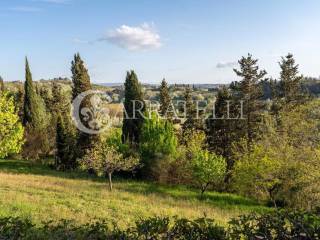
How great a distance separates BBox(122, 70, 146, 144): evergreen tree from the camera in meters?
50.5

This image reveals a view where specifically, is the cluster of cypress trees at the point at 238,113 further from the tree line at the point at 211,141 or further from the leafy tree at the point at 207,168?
the leafy tree at the point at 207,168

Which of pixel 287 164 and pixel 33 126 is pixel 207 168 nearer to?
pixel 287 164

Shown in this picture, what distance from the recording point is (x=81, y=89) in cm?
5509

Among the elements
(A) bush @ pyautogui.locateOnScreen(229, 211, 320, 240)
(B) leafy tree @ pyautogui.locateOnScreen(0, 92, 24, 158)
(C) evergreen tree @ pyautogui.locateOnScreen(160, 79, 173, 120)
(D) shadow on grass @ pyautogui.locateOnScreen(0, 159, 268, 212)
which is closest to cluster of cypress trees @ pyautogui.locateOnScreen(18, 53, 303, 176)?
(D) shadow on grass @ pyautogui.locateOnScreen(0, 159, 268, 212)

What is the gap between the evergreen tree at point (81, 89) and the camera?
5184 centimetres

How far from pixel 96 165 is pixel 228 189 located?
15.6 m

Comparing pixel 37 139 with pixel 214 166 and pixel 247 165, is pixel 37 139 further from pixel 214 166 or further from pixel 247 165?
pixel 247 165

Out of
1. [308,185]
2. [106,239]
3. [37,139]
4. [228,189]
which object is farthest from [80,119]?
[106,239]

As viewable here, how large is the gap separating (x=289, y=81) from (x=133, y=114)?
2262cm

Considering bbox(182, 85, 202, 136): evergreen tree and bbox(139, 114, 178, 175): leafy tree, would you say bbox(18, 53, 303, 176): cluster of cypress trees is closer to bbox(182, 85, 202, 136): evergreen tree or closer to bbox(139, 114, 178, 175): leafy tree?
bbox(182, 85, 202, 136): evergreen tree

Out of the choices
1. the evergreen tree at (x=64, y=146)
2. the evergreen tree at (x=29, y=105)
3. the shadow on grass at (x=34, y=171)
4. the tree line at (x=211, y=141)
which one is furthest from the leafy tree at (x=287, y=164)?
the evergreen tree at (x=29, y=105)

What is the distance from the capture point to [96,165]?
37656 millimetres

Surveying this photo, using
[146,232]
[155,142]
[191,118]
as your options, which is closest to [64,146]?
[155,142]

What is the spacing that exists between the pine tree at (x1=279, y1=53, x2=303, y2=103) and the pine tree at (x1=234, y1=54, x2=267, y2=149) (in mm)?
7471
